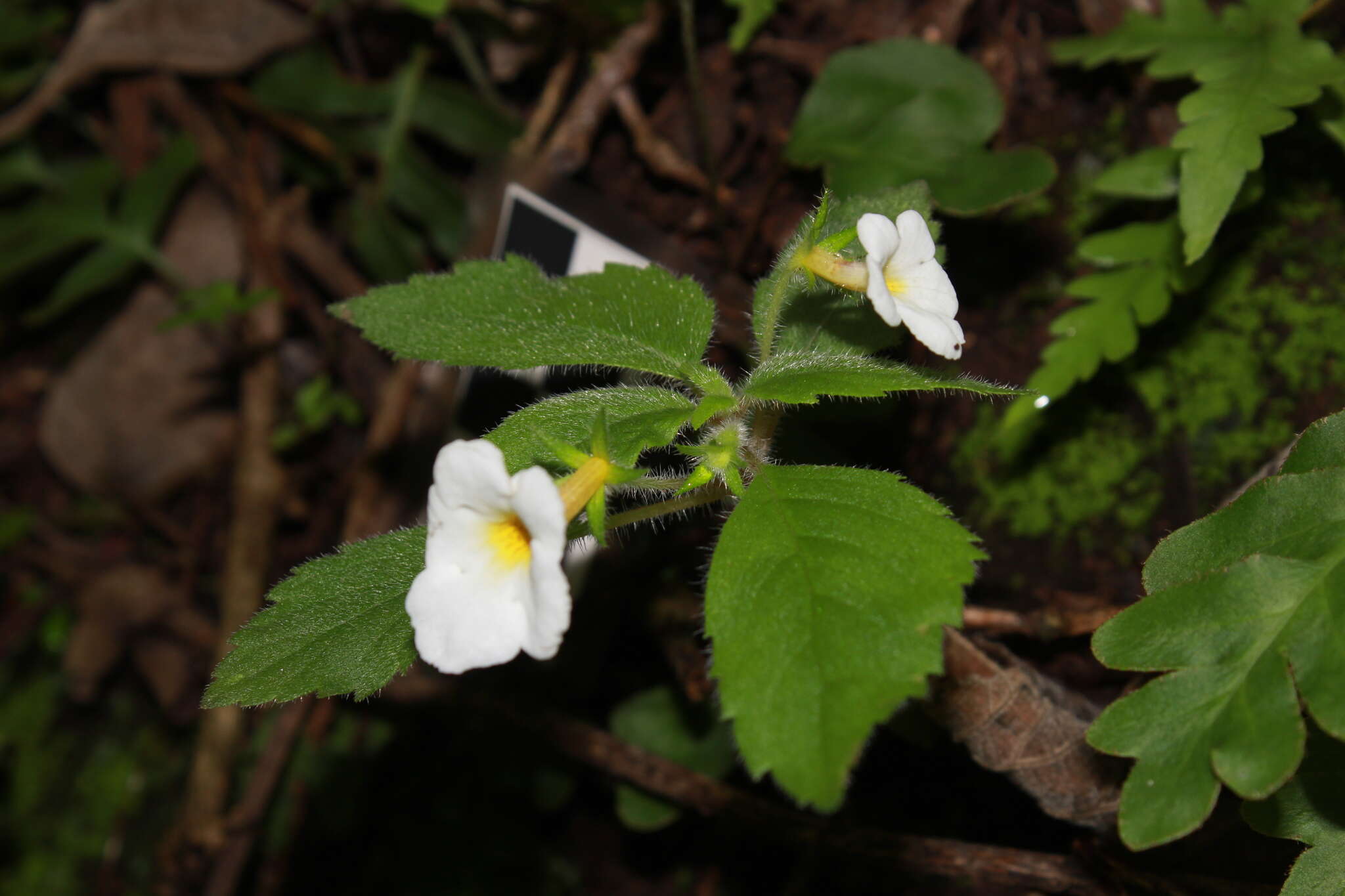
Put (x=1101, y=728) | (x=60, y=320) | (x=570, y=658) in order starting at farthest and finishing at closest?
1. (x=60, y=320)
2. (x=570, y=658)
3. (x=1101, y=728)

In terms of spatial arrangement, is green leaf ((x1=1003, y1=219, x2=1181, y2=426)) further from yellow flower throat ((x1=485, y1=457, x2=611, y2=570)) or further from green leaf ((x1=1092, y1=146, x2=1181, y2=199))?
yellow flower throat ((x1=485, y1=457, x2=611, y2=570))

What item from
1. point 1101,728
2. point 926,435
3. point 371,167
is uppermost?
point 1101,728

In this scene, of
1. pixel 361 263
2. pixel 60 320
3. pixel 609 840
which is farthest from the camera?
pixel 60 320

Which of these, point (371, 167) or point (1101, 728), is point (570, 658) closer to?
point (1101, 728)

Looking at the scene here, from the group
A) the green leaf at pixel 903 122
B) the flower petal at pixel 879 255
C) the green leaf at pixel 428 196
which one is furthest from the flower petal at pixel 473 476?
the green leaf at pixel 428 196

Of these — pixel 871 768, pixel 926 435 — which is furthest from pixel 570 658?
pixel 926 435

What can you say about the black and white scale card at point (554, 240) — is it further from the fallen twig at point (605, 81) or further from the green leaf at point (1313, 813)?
the green leaf at point (1313, 813)

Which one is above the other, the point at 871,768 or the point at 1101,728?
the point at 1101,728
